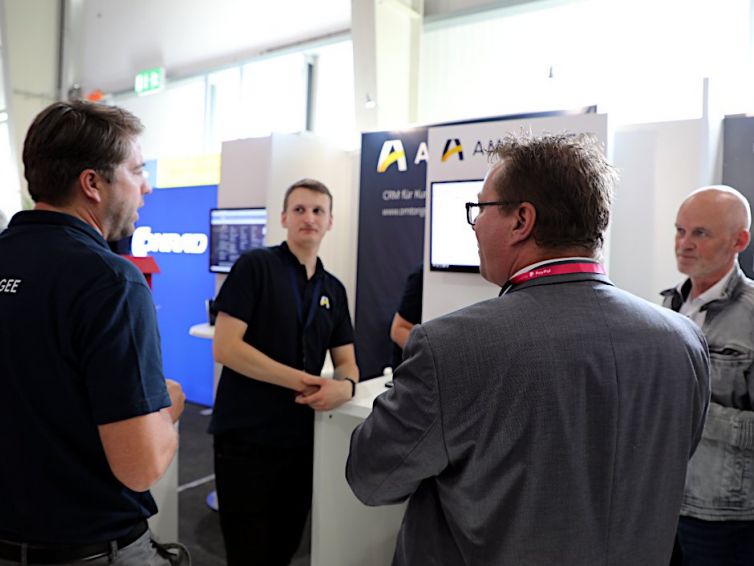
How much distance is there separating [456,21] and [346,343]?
3835 millimetres

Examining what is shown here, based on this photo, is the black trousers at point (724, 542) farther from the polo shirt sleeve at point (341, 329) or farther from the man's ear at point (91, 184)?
the man's ear at point (91, 184)

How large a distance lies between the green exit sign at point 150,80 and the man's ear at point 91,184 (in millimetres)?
6224

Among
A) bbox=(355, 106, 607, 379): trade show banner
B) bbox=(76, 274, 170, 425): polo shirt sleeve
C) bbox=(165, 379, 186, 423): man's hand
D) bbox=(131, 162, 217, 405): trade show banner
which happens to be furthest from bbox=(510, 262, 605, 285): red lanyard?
bbox=(131, 162, 217, 405): trade show banner

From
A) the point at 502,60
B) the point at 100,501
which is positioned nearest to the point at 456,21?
the point at 502,60

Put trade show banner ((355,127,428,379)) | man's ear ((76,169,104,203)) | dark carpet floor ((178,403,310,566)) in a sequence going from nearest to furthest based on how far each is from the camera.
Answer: man's ear ((76,169,104,203)) → dark carpet floor ((178,403,310,566)) → trade show banner ((355,127,428,379))

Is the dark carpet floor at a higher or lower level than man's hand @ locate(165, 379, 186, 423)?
lower

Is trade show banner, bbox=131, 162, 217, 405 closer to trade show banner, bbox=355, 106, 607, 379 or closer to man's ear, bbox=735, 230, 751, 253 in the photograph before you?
trade show banner, bbox=355, 106, 607, 379

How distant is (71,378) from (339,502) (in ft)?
3.82

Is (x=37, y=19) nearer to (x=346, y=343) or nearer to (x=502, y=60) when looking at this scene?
(x=502, y=60)

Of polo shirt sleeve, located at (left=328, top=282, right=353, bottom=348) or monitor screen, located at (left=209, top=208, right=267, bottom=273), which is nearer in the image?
polo shirt sleeve, located at (left=328, top=282, right=353, bottom=348)

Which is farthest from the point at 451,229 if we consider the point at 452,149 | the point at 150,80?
the point at 150,80

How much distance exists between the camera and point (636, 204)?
3666 mm

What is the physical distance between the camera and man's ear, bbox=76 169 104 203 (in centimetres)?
115

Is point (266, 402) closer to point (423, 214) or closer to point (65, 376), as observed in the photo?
point (65, 376)
